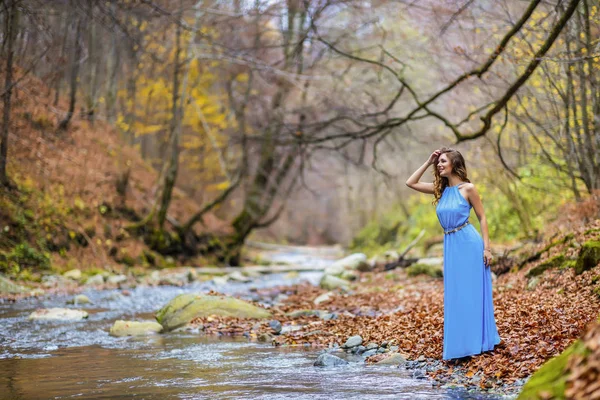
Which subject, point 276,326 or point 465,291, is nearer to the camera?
point 465,291

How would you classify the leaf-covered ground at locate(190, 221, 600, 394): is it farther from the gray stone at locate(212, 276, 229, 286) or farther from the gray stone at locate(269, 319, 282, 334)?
the gray stone at locate(212, 276, 229, 286)

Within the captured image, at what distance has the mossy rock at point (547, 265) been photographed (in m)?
9.13

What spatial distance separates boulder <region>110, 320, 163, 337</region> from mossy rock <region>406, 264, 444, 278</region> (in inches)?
266

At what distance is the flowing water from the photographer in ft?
17.1

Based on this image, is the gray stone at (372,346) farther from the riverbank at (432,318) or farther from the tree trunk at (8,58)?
the tree trunk at (8,58)

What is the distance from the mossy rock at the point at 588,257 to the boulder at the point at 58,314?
7.69 metres

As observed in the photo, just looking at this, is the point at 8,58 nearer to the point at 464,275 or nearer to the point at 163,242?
the point at 163,242

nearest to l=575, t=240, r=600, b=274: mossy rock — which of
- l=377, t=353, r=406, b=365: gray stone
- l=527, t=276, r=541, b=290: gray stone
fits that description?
l=527, t=276, r=541, b=290: gray stone

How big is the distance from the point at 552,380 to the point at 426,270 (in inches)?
432

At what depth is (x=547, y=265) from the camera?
30.8ft

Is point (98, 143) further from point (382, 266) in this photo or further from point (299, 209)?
point (299, 209)

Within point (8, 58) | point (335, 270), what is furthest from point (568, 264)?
point (8, 58)

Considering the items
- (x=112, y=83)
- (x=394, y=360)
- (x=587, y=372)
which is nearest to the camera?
(x=587, y=372)

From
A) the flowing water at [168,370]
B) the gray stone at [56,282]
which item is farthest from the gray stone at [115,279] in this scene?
the flowing water at [168,370]
